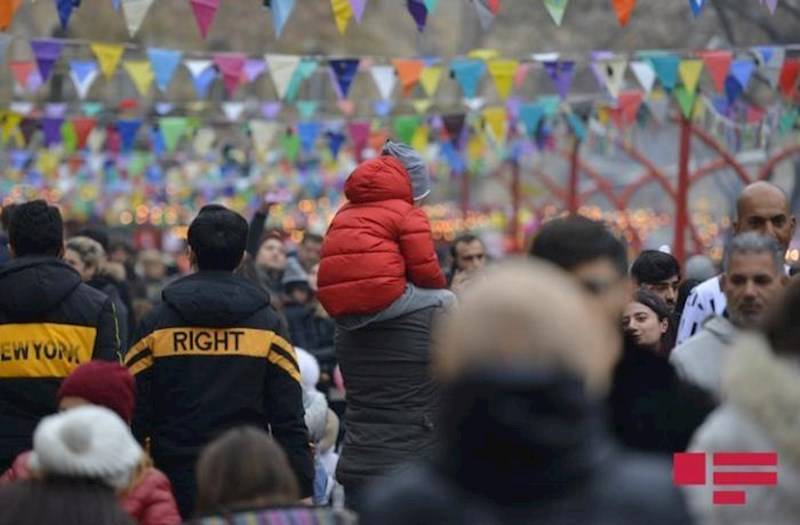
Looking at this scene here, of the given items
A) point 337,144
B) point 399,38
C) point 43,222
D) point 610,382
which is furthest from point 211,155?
point 610,382

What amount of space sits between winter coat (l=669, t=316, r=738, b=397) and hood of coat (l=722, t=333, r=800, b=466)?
1.22 meters

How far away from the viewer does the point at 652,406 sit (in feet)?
17.9

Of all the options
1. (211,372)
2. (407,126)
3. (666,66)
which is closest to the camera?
(211,372)

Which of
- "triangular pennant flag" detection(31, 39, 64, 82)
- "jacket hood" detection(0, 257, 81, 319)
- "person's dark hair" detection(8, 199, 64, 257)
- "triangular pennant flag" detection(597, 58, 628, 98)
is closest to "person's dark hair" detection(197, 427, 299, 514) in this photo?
"jacket hood" detection(0, 257, 81, 319)

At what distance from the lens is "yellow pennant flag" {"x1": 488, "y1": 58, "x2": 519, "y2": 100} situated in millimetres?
19281

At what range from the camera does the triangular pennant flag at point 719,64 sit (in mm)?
18812

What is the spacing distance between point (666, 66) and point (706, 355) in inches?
529

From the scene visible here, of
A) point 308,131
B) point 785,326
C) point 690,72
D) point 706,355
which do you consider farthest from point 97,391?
point 308,131

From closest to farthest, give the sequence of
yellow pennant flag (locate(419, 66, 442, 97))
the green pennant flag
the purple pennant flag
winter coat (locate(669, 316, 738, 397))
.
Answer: winter coat (locate(669, 316, 738, 397)), yellow pennant flag (locate(419, 66, 442, 97)), the purple pennant flag, the green pennant flag

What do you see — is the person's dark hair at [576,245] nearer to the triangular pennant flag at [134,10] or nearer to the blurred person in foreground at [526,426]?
the blurred person in foreground at [526,426]

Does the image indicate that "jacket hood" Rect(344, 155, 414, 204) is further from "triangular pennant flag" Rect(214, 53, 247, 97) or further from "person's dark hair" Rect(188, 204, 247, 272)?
"triangular pennant flag" Rect(214, 53, 247, 97)

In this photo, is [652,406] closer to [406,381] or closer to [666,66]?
[406,381]

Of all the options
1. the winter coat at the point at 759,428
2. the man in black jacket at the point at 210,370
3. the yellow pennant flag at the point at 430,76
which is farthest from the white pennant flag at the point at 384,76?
the winter coat at the point at 759,428

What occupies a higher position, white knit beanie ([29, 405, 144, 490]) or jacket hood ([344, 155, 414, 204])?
jacket hood ([344, 155, 414, 204])
